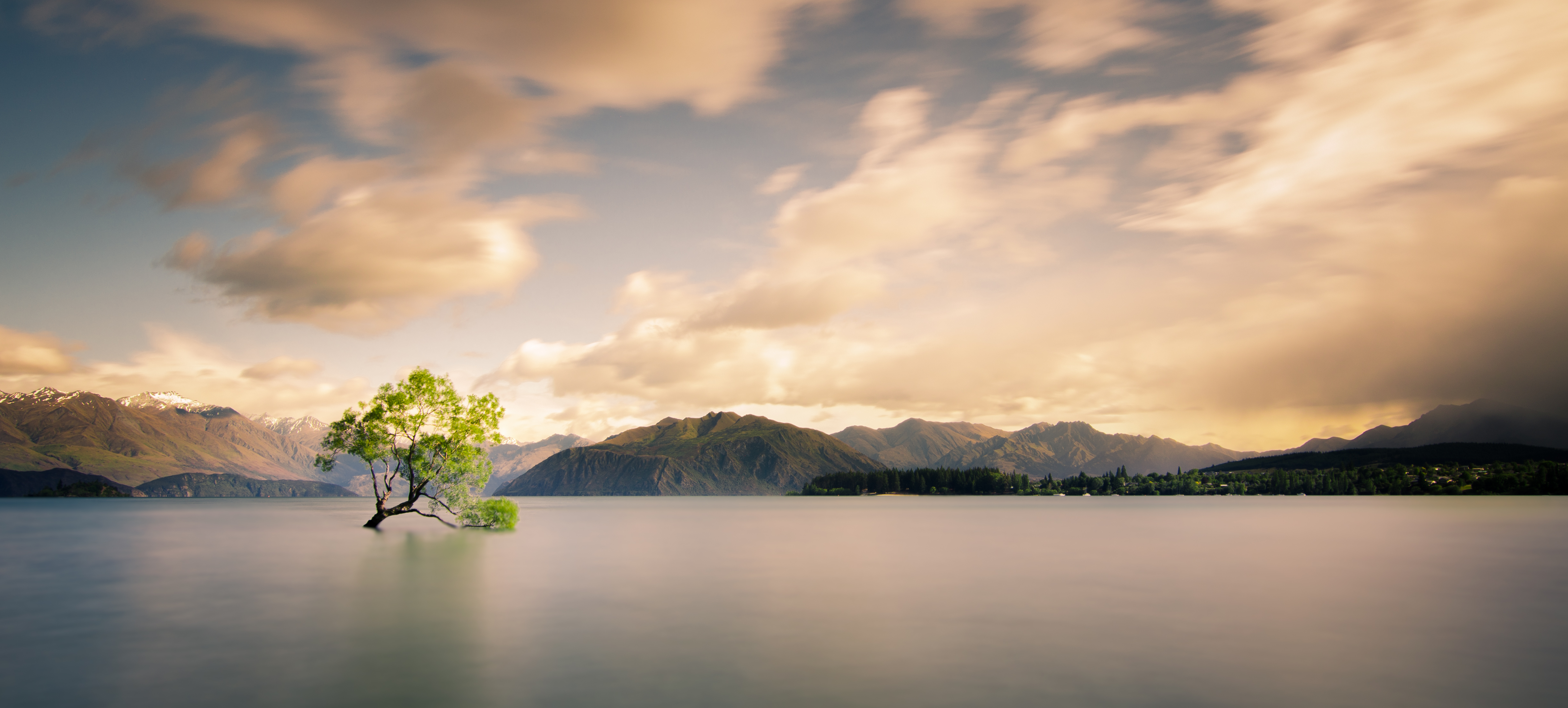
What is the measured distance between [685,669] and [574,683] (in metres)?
3.24

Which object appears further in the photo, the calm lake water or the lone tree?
the lone tree

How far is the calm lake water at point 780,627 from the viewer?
21.0 meters

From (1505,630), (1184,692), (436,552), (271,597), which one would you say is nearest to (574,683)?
(1184,692)

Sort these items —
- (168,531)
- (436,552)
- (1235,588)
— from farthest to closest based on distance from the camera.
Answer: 1. (168,531)
2. (436,552)
3. (1235,588)

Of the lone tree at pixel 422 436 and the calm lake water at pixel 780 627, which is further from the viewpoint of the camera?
the lone tree at pixel 422 436

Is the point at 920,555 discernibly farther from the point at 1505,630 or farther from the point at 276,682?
the point at 276,682

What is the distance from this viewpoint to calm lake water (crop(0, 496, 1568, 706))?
68.7 feet

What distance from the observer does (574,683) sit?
2167cm

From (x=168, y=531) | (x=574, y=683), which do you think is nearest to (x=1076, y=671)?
(x=574, y=683)

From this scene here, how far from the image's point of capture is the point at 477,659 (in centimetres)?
2456

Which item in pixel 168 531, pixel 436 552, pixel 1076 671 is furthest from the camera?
pixel 168 531

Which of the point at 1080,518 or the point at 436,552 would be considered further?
the point at 1080,518

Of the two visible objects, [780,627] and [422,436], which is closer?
[780,627]

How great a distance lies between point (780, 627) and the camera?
102 feet
